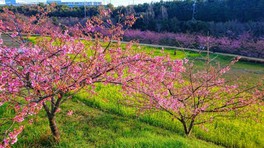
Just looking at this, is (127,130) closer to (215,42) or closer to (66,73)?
(66,73)

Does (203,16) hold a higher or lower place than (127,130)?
higher

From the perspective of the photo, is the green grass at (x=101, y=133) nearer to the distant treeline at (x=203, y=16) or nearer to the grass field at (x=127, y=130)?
the grass field at (x=127, y=130)

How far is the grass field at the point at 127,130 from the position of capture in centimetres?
377

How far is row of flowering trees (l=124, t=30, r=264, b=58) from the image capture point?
54.9 feet

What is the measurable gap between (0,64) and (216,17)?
81.6 ft

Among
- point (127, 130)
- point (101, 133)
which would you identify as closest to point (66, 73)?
point (101, 133)

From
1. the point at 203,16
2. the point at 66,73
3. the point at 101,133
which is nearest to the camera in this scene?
the point at 66,73

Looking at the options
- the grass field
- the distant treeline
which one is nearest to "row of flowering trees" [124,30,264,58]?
the distant treeline

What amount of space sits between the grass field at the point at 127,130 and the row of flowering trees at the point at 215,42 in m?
9.35

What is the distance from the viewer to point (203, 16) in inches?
1007

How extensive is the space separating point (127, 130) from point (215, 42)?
16597mm

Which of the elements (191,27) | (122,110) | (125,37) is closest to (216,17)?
(191,27)

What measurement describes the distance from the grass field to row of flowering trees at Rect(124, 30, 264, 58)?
30.7ft

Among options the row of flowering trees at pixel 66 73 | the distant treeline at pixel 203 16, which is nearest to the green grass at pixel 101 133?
the row of flowering trees at pixel 66 73
